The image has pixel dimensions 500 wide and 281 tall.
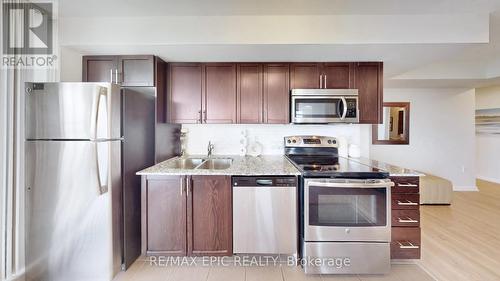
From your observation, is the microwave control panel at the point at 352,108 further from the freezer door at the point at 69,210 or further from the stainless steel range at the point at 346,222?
the freezer door at the point at 69,210

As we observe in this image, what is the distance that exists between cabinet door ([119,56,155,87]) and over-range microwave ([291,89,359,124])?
1643 mm

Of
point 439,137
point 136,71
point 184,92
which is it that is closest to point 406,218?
point 184,92

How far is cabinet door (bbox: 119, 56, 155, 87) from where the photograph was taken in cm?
251

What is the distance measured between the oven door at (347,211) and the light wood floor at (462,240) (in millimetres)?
754

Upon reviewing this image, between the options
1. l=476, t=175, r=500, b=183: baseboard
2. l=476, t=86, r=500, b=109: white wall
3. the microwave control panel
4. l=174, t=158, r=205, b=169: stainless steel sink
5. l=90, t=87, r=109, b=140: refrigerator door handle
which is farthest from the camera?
l=476, t=175, r=500, b=183: baseboard

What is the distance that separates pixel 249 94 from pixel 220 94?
36 centimetres

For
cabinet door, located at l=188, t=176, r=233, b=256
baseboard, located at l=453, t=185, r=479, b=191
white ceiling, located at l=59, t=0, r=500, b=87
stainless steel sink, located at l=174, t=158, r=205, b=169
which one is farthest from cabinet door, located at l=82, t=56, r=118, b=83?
baseboard, located at l=453, t=185, r=479, b=191

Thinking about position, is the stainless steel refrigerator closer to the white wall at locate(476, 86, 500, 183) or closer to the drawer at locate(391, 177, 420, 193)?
the drawer at locate(391, 177, 420, 193)

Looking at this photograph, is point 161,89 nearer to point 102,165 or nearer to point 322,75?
point 102,165

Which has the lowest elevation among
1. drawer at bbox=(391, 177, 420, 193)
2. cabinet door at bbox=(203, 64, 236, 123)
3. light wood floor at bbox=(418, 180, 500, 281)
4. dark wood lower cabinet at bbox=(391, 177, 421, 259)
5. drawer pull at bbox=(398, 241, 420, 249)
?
light wood floor at bbox=(418, 180, 500, 281)

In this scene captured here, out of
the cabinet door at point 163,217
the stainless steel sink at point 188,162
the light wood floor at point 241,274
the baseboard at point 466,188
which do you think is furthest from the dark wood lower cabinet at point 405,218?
the baseboard at point 466,188

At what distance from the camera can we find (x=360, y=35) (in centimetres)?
217

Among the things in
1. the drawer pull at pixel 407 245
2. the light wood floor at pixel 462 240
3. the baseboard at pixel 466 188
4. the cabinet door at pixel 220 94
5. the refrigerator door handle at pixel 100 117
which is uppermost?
the cabinet door at pixel 220 94

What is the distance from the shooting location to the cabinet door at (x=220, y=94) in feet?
9.14
